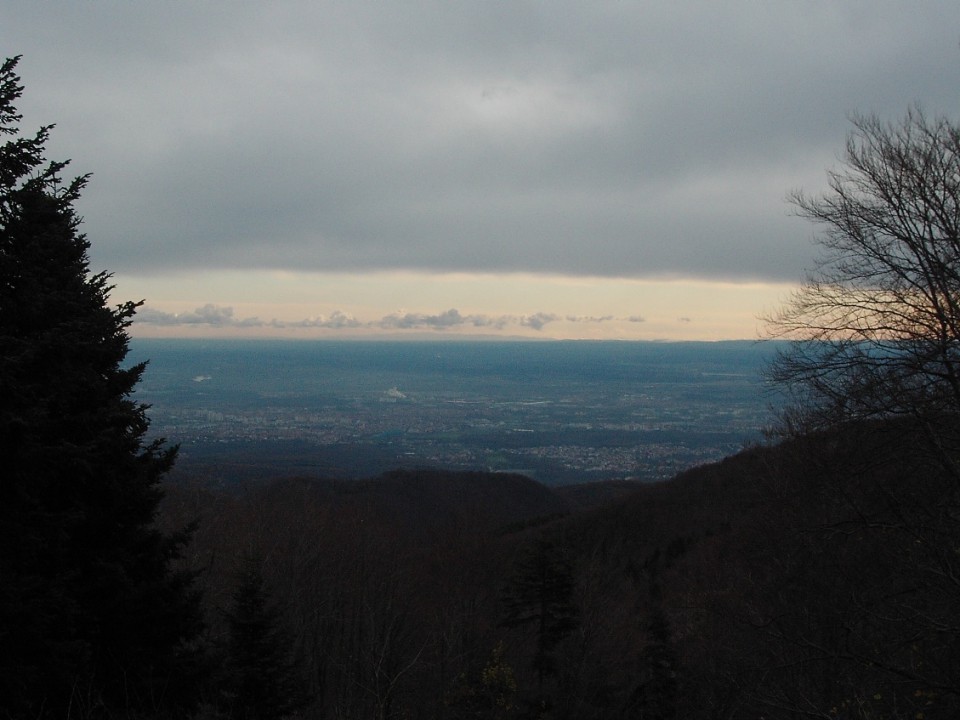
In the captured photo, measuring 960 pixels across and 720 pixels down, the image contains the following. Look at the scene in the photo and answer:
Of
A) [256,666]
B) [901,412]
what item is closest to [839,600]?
[901,412]

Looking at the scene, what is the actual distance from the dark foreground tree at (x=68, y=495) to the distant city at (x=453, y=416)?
8.49 meters

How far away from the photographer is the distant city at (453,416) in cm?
6338

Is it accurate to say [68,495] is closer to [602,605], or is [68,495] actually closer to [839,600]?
[839,600]

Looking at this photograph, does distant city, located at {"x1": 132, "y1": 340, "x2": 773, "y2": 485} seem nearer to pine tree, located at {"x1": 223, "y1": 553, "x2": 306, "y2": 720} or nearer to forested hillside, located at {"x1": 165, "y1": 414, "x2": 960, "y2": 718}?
forested hillside, located at {"x1": 165, "y1": 414, "x2": 960, "y2": 718}

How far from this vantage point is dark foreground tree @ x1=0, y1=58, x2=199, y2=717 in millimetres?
5738

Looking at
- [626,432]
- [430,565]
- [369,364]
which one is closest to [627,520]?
[430,565]

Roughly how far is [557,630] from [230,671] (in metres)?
11.4

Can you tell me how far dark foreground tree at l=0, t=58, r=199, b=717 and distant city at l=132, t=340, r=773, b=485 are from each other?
27.9 ft

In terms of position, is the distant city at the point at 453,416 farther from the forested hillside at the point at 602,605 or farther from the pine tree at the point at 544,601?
the pine tree at the point at 544,601

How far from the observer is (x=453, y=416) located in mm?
103125

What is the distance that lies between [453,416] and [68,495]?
314 ft

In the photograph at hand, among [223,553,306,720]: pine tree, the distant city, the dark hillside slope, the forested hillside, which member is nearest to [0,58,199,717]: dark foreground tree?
[223,553,306,720]: pine tree

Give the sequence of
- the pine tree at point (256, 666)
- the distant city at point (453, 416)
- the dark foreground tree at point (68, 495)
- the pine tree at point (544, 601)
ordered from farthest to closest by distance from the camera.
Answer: the distant city at point (453, 416) < the pine tree at point (544, 601) < the pine tree at point (256, 666) < the dark foreground tree at point (68, 495)

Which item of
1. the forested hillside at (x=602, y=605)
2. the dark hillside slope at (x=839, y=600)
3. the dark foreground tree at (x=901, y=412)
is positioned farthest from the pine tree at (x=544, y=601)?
the dark foreground tree at (x=901, y=412)
